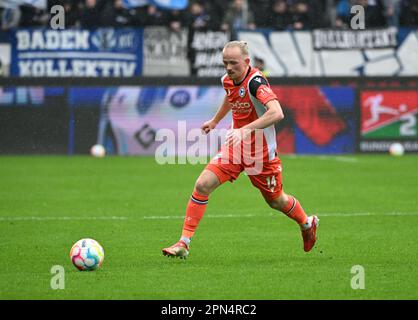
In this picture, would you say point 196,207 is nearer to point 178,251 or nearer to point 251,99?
point 178,251

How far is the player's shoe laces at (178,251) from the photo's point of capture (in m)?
8.62

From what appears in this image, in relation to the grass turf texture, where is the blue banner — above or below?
above

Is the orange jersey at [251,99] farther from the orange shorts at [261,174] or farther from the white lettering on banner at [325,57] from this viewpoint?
the white lettering on banner at [325,57]

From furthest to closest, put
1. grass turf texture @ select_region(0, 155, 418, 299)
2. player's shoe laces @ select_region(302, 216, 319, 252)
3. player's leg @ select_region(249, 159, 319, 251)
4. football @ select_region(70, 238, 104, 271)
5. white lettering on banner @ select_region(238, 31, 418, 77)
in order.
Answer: white lettering on banner @ select_region(238, 31, 418, 77), player's shoe laces @ select_region(302, 216, 319, 252), player's leg @ select_region(249, 159, 319, 251), football @ select_region(70, 238, 104, 271), grass turf texture @ select_region(0, 155, 418, 299)

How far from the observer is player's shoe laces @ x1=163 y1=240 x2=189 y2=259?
28.3 ft

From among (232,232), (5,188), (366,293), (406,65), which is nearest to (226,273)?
(366,293)

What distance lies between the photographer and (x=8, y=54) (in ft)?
71.9

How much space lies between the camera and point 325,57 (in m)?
22.5

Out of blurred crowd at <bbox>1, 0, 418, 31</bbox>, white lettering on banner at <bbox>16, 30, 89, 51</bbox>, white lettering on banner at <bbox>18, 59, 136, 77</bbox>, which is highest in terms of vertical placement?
blurred crowd at <bbox>1, 0, 418, 31</bbox>

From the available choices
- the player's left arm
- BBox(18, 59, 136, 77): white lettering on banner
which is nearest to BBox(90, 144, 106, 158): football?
BBox(18, 59, 136, 77): white lettering on banner

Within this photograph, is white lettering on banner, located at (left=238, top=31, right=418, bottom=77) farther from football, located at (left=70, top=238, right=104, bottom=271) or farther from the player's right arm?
football, located at (left=70, top=238, right=104, bottom=271)

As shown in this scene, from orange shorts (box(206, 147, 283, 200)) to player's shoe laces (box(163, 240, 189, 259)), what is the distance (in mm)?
694

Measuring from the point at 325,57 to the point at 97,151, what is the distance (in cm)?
574
